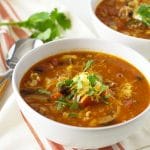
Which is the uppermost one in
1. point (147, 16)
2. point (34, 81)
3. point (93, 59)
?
point (34, 81)

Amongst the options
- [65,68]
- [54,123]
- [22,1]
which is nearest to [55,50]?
[65,68]

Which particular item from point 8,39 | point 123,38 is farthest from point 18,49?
point 123,38

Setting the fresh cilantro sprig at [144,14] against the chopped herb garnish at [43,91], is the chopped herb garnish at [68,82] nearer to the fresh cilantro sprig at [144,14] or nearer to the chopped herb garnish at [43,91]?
the chopped herb garnish at [43,91]

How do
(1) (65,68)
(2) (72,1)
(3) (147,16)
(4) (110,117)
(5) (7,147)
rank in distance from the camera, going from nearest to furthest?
(4) (110,117)
(5) (7,147)
(1) (65,68)
(3) (147,16)
(2) (72,1)

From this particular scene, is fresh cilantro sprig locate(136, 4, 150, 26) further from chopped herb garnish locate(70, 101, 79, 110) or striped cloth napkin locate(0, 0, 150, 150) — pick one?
chopped herb garnish locate(70, 101, 79, 110)

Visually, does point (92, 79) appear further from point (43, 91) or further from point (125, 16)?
point (125, 16)

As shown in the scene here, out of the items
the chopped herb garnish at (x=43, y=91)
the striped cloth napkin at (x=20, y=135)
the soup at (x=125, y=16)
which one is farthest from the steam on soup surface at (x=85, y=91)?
the soup at (x=125, y=16)

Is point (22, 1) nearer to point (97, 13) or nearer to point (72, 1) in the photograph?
point (72, 1)
